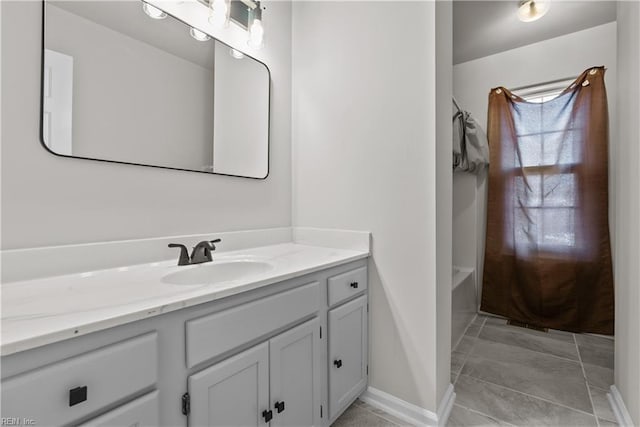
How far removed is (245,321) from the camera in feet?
2.98

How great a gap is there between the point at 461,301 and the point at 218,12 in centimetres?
253

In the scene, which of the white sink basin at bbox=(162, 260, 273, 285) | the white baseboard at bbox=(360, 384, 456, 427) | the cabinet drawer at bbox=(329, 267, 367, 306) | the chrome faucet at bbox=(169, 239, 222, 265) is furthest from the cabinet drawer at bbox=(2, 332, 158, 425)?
the white baseboard at bbox=(360, 384, 456, 427)

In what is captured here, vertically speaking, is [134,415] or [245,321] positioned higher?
[245,321]

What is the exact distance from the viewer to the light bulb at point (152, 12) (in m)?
1.21

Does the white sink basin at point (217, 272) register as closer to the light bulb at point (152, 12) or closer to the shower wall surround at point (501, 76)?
the light bulb at point (152, 12)

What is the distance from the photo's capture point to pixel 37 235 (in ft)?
3.14

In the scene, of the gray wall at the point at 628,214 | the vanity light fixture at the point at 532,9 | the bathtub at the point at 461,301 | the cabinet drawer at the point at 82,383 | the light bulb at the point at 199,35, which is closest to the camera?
the cabinet drawer at the point at 82,383

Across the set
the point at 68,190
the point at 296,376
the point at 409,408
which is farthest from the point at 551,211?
the point at 68,190

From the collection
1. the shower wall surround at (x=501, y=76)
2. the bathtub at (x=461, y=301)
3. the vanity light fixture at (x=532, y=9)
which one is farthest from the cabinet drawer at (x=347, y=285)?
the vanity light fixture at (x=532, y=9)

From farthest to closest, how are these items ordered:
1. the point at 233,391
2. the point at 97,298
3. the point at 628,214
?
1. the point at 628,214
2. the point at 233,391
3. the point at 97,298

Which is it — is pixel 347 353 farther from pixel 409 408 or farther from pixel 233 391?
pixel 233 391

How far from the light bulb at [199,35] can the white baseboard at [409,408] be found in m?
1.99

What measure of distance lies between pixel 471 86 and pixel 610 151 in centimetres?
128

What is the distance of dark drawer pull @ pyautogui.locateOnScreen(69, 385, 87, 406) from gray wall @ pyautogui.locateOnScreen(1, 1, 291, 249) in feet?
2.09
